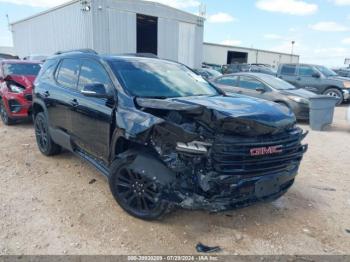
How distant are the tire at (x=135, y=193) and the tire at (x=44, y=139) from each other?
7.57ft

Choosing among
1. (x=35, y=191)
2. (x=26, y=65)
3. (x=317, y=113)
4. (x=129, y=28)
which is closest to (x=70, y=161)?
(x=35, y=191)

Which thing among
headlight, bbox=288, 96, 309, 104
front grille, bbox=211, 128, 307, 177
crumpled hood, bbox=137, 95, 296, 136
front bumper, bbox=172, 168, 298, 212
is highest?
crumpled hood, bbox=137, 95, 296, 136

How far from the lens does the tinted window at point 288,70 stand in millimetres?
14297

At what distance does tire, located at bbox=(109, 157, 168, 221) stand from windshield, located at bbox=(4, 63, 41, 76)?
240 inches

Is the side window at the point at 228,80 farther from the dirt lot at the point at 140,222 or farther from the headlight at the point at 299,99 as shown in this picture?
Result: the dirt lot at the point at 140,222

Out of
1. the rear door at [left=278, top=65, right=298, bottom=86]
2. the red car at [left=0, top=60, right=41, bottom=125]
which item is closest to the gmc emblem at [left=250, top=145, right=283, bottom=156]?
the red car at [left=0, top=60, right=41, bottom=125]

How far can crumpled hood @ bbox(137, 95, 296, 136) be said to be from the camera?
9.63 feet

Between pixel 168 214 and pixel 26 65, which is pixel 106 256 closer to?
pixel 168 214

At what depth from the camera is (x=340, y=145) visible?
6.96 metres

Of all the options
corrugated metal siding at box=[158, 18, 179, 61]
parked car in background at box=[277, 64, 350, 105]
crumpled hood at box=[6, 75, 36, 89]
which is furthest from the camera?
corrugated metal siding at box=[158, 18, 179, 61]

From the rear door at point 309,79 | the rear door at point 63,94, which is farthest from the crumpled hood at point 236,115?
the rear door at point 309,79

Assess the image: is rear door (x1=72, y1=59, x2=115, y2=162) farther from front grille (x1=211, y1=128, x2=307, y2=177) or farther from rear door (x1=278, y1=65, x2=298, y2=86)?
rear door (x1=278, y1=65, x2=298, y2=86)

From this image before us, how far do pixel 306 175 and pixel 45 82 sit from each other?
4654 millimetres

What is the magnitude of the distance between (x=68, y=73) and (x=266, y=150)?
3.24 metres
